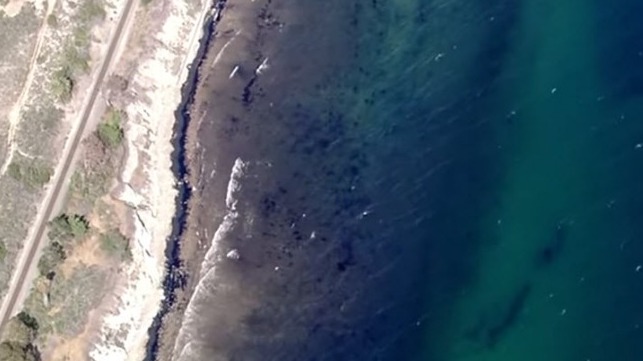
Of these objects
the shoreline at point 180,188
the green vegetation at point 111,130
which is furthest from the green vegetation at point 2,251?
the shoreline at point 180,188

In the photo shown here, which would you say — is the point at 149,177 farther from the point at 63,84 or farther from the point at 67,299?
the point at 67,299

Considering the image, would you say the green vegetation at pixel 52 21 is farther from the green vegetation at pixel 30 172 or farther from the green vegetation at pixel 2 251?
the green vegetation at pixel 2 251

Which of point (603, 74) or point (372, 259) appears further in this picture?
point (603, 74)

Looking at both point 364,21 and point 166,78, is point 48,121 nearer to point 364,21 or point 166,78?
point 166,78

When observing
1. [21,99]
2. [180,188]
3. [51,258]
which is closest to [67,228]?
[51,258]

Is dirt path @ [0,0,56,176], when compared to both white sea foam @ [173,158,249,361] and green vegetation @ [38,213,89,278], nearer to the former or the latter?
green vegetation @ [38,213,89,278]

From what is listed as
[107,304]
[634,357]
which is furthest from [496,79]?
[107,304]
